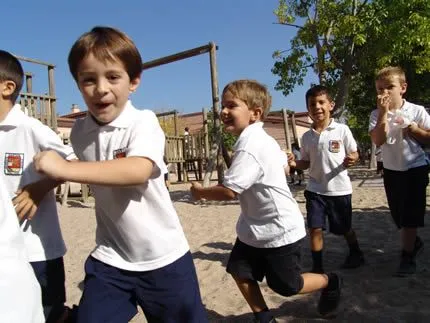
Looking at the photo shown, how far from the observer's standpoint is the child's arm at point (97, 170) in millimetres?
1447

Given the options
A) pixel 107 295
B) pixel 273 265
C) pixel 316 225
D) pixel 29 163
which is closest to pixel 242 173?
pixel 273 265

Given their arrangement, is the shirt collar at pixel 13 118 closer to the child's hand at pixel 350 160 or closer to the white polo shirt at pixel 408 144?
the child's hand at pixel 350 160

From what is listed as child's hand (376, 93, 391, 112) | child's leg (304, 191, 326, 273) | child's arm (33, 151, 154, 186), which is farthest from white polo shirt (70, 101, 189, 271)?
child's hand (376, 93, 391, 112)

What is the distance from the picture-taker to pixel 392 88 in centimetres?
392

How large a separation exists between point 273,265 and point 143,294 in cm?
100

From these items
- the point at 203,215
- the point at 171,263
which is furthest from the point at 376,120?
the point at 203,215

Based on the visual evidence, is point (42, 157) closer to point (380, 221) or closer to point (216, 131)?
point (380, 221)

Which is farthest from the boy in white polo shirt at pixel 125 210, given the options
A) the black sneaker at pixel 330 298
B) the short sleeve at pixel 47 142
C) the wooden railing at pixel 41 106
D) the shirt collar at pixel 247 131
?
the wooden railing at pixel 41 106

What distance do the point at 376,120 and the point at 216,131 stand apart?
5788 mm

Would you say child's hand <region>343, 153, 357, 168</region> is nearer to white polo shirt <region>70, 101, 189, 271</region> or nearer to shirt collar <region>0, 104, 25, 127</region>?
white polo shirt <region>70, 101, 189, 271</region>

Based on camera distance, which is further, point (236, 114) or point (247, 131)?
point (236, 114)

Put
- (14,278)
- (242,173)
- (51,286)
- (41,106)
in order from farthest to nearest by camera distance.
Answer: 1. (41,106)
2. (242,173)
3. (51,286)
4. (14,278)

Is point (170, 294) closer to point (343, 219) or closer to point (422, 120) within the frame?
point (343, 219)

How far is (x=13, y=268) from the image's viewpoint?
1.08m
